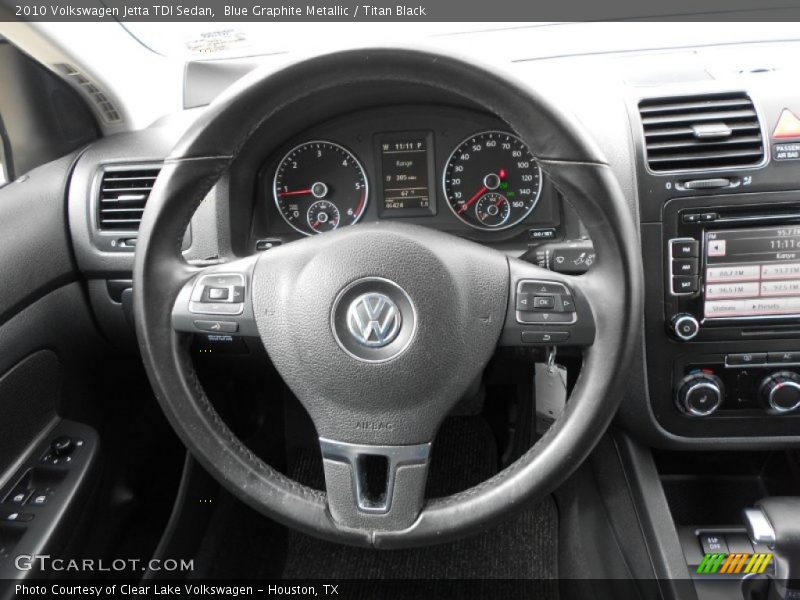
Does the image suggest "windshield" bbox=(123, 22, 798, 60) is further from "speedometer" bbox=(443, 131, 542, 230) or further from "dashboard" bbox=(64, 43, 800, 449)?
"speedometer" bbox=(443, 131, 542, 230)

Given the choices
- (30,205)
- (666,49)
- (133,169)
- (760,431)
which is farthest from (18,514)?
(666,49)

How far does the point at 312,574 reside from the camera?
1.84 m

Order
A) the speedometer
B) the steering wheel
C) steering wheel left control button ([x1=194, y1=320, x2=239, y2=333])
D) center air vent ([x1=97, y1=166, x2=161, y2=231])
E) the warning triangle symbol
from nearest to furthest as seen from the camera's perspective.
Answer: the steering wheel < steering wheel left control button ([x1=194, y1=320, x2=239, y2=333]) < the warning triangle symbol < the speedometer < center air vent ([x1=97, y1=166, x2=161, y2=231])

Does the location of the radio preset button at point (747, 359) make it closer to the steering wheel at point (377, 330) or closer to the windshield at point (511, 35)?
the steering wheel at point (377, 330)

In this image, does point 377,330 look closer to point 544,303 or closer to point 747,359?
point 544,303

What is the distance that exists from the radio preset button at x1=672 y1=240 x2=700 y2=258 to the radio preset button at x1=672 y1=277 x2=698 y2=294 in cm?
4

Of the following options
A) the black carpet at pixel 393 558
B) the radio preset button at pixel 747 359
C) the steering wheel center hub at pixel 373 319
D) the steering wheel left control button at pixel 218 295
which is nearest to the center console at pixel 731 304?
the radio preset button at pixel 747 359

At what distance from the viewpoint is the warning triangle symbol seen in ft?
4.04

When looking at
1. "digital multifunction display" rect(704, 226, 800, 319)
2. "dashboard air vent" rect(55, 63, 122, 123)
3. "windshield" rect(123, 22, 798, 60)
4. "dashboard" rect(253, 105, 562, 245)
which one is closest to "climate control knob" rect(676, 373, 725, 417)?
"digital multifunction display" rect(704, 226, 800, 319)

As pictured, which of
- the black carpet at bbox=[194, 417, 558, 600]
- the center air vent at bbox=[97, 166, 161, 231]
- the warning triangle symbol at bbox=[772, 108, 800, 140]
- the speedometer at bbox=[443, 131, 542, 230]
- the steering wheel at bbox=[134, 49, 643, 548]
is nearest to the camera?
the steering wheel at bbox=[134, 49, 643, 548]

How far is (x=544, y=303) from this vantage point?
1014 millimetres

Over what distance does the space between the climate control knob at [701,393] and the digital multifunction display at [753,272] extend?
13 centimetres

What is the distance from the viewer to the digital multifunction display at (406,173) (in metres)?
1.40

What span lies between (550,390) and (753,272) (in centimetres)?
41
